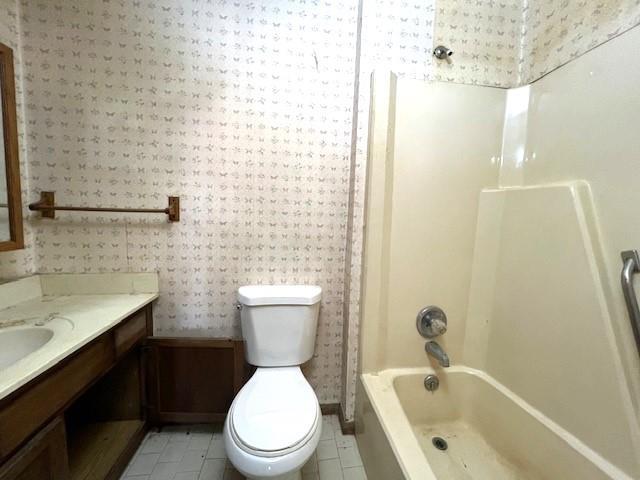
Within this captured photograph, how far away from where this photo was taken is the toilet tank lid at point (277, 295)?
4.15 feet

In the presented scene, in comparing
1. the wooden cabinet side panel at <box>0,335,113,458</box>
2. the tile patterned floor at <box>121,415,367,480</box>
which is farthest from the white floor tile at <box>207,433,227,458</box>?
the wooden cabinet side panel at <box>0,335,113,458</box>

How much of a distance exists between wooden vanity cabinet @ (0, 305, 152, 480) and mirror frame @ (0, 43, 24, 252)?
539mm

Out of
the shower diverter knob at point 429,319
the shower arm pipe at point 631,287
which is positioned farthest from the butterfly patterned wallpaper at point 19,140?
the shower arm pipe at point 631,287

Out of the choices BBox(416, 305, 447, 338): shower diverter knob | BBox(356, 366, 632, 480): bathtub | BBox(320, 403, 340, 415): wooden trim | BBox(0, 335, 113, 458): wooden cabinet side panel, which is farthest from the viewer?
BBox(320, 403, 340, 415): wooden trim

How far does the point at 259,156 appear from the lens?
1.38 m

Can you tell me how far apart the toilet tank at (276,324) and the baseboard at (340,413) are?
46cm

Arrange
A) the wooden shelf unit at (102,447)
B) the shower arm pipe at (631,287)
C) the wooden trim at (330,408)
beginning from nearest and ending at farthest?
1. the shower arm pipe at (631,287)
2. the wooden shelf unit at (102,447)
3. the wooden trim at (330,408)

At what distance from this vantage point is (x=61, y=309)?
112cm

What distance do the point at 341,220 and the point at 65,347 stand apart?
1189 millimetres

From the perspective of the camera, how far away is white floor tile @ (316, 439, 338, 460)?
4.29ft

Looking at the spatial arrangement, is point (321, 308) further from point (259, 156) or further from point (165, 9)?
point (165, 9)

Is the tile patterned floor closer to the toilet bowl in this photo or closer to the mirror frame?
the toilet bowl

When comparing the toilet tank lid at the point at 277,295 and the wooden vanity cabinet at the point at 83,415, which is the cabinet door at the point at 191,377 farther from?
the toilet tank lid at the point at 277,295

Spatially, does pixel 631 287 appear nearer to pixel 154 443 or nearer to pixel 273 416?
pixel 273 416
